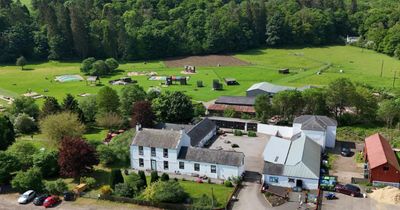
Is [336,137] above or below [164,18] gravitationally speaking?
below

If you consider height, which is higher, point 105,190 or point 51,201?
point 105,190

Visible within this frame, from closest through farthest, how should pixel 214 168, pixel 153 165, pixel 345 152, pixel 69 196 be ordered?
pixel 69 196 → pixel 214 168 → pixel 153 165 → pixel 345 152

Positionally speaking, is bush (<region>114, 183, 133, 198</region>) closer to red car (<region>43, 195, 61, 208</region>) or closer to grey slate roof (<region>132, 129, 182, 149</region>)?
red car (<region>43, 195, 61, 208</region>)

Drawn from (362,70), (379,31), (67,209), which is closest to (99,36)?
(362,70)

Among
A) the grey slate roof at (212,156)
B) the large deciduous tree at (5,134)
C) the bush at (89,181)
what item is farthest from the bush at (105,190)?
the large deciduous tree at (5,134)

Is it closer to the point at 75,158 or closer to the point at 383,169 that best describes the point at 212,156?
the point at 75,158

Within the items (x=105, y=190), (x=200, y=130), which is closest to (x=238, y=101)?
(x=200, y=130)

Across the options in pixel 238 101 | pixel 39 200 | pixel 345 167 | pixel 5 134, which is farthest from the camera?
→ pixel 238 101

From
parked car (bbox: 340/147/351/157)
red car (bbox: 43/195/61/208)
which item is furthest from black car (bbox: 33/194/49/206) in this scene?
parked car (bbox: 340/147/351/157)

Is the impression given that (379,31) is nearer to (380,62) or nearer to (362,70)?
(380,62)
